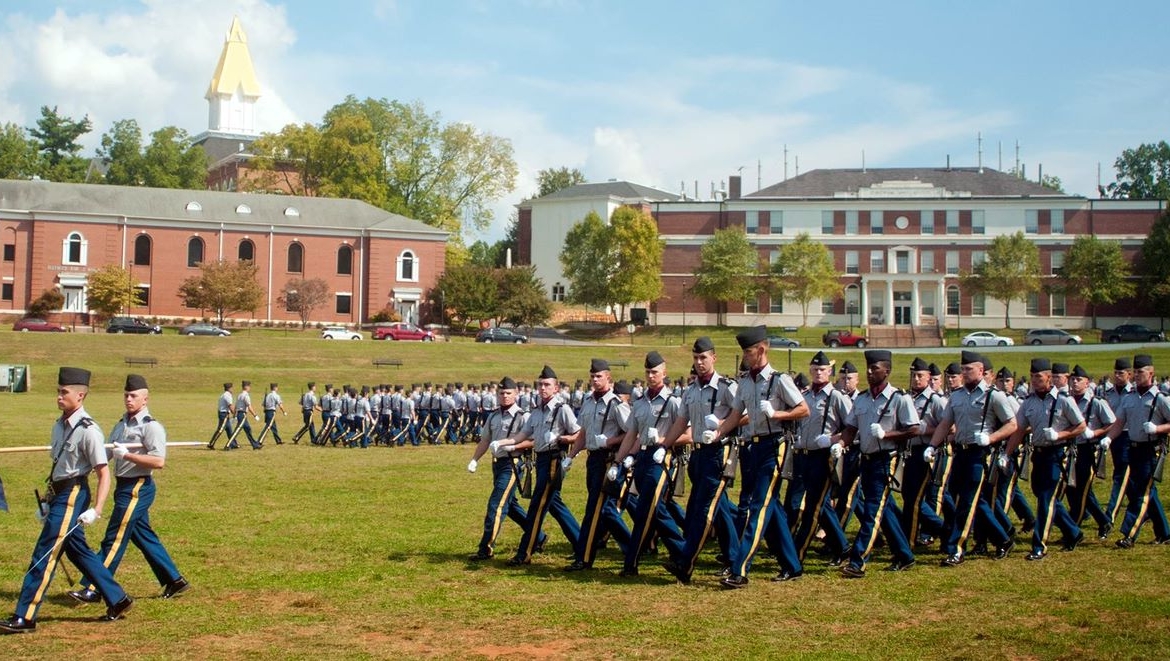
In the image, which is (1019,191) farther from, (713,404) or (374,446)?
(713,404)

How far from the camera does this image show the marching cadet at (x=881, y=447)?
38.7 feet

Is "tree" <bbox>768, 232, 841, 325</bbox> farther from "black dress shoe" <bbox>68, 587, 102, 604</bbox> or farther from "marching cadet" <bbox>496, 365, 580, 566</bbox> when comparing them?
"black dress shoe" <bbox>68, 587, 102, 604</bbox>

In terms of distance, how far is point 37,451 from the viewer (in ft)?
84.1

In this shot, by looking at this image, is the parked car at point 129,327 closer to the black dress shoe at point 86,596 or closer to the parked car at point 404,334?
the parked car at point 404,334

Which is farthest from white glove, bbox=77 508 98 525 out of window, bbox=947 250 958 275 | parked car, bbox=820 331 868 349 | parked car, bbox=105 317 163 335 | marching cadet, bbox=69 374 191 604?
window, bbox=947 250 958 275

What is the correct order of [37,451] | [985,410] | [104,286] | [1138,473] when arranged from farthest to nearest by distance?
1. [104,286]
2. [37,451]
3. [1138,473]
4. [985,410]

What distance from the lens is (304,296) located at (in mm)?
83250

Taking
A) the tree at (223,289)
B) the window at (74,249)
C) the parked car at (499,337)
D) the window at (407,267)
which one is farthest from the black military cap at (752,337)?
the window at (74,249)

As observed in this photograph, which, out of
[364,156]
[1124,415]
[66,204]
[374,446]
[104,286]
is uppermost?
[364,156]

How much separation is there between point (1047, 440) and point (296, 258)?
80391 millimetres

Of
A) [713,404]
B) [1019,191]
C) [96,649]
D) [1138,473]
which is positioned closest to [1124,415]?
[1138,473]

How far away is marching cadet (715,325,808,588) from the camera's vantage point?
10.9 m

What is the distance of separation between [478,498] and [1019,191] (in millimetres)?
80024

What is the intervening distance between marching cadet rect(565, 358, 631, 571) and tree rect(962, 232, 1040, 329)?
75512 mm
